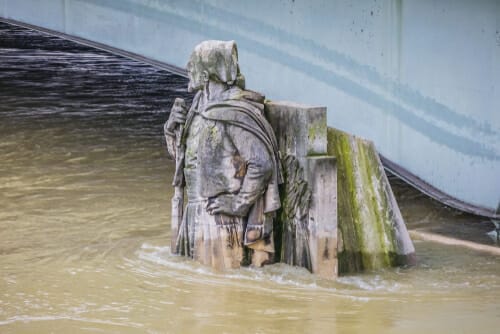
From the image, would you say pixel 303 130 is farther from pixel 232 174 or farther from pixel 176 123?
pixel 176 123

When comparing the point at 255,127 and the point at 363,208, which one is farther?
the point at 363,208

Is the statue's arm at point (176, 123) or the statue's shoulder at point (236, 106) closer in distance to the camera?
the statue's shoulder at point (236, 106)

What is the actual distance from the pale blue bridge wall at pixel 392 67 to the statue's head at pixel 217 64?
358cm

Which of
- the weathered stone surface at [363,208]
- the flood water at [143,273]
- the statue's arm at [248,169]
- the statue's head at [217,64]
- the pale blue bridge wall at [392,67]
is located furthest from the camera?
the pale blue bridge wall at [392,67]

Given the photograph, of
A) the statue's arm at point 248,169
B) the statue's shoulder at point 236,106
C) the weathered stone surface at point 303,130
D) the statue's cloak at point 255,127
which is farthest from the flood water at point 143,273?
the statue's shoulder at point 236,106

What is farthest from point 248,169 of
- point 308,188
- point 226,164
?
point 308,188

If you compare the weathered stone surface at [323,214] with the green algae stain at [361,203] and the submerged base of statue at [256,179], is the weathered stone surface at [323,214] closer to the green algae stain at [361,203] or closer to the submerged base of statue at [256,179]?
the submerged base of statue at [256,179]

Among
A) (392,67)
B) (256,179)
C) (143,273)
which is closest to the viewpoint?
(256,179)

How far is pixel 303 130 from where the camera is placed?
30.3ft

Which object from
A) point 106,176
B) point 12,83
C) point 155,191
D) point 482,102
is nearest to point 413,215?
point 482,102

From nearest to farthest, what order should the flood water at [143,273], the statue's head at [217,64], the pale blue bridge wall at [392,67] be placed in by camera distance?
the flood water at [143,273], the statue's head at [217,64], the pale blue bridge wall at [392,67]

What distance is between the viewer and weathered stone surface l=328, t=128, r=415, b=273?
31.3 feet

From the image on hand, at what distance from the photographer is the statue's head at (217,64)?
9359mm

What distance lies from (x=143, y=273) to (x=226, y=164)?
111 cm
